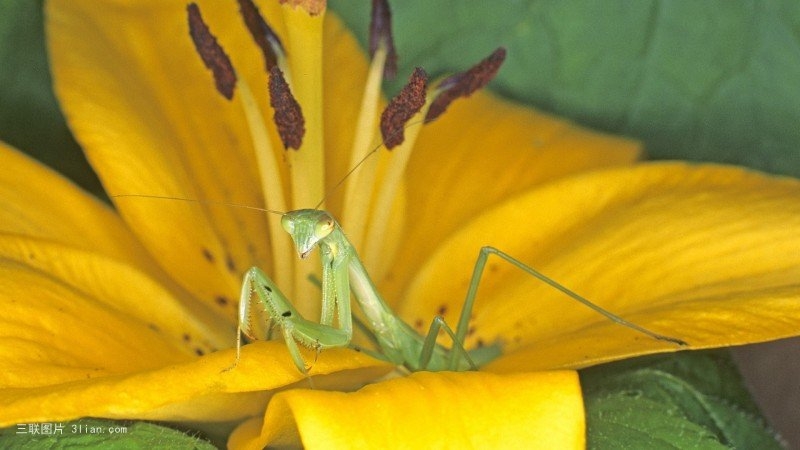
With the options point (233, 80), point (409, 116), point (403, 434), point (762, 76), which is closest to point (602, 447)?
point (403, 434)

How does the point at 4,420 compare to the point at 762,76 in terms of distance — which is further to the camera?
the point at 762,76

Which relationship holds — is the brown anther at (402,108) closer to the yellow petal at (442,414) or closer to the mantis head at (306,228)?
the mantis head at (306,228)

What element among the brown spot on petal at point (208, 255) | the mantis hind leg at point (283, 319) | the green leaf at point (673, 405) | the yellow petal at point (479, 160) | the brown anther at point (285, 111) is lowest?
the green leaf at point (673, 405)

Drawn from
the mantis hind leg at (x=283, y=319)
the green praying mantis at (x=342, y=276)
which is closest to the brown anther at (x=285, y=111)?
the green praying mantis at (x=342, y=276)

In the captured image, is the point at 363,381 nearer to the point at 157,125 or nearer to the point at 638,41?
the point at 157,125

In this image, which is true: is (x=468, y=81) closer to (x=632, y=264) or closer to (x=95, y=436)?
(x=632, y=264)

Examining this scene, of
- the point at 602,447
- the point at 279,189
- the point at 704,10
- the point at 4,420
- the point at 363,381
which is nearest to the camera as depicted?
the point at 4,420

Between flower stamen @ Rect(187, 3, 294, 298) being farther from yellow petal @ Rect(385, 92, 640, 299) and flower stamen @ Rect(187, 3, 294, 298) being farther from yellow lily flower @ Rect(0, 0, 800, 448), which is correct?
yellow petal @ Rect(385, 92, 640, 299)
